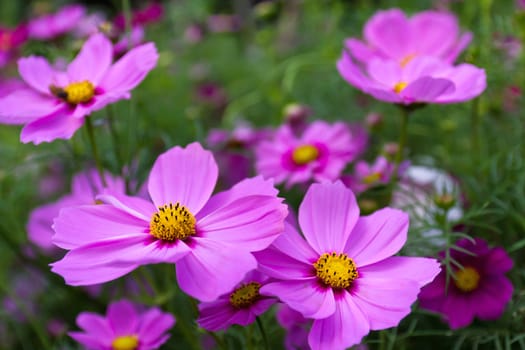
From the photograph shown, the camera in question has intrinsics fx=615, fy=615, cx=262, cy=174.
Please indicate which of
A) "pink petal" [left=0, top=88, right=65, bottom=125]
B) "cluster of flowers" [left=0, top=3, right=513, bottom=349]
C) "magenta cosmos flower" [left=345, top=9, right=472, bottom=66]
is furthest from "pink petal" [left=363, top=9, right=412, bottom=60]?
"pink petal" [left=0, top=88, right=65, bottom=125]

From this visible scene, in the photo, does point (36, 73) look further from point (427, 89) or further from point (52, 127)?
point (427, 89)

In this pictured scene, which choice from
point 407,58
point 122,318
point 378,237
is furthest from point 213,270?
point 407,58

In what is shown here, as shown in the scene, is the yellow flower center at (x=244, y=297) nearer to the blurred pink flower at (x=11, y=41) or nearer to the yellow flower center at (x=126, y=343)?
the yellow flower center at (x=126, y=343)

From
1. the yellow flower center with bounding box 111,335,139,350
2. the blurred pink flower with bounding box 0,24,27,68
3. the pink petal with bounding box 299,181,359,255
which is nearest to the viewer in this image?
the pink petal with bounding box 299,181,359,255

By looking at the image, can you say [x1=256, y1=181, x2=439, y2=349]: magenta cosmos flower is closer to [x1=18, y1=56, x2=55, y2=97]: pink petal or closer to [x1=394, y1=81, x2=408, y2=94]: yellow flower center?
[x1=394, y1=81, x2=408, y2=94]: yellow flower center

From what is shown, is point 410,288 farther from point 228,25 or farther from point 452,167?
point 228,25
